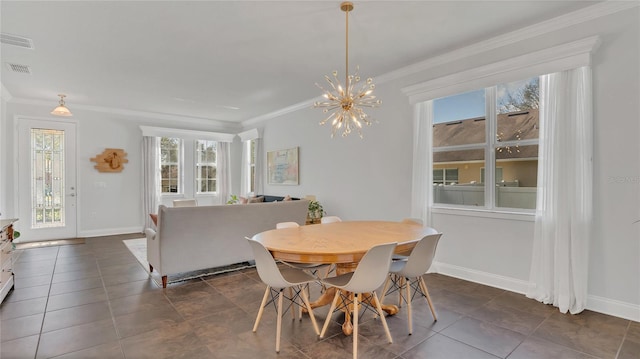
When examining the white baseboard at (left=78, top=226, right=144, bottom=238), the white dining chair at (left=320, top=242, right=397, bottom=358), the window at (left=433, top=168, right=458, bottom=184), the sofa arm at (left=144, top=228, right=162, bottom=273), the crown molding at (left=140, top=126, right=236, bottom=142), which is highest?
the crown molding at (left=140, top=126, right=236, bottom=142)

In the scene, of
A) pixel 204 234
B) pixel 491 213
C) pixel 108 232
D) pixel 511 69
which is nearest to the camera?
pixel 511 69

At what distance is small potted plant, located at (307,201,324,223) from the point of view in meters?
5.61

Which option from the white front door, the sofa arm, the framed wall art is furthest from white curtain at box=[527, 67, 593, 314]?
the white front door

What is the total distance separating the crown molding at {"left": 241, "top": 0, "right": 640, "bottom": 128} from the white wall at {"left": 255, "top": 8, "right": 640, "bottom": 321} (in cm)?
5

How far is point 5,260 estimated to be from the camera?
321 centimetres

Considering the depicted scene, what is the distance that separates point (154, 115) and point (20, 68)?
3.06 metres

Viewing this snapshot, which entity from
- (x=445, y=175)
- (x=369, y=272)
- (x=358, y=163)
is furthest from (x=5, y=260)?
(x=445, y=175)

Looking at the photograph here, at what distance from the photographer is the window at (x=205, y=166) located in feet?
26.5

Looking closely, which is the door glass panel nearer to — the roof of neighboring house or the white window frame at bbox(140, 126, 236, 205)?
the white window frame at bbox(140, 126, 236, 205)

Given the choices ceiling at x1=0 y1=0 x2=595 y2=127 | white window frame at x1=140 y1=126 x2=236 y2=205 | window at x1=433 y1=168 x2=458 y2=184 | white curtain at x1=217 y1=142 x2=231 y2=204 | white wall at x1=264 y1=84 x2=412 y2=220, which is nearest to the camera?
ceiling at x1=0 y1=0 x2=595 y2=127

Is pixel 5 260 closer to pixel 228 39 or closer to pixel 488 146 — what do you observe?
pixel 228 39

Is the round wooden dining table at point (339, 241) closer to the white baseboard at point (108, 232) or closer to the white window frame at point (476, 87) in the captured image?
the white window frame at point (476, 87)

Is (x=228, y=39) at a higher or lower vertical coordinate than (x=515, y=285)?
higher

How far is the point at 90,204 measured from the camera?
6.60m
